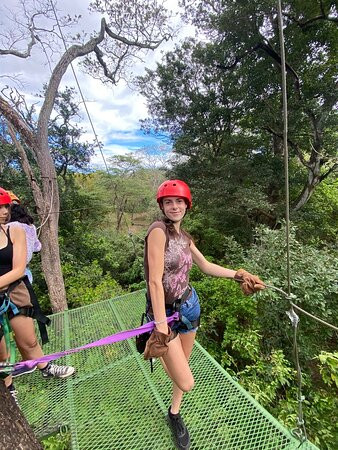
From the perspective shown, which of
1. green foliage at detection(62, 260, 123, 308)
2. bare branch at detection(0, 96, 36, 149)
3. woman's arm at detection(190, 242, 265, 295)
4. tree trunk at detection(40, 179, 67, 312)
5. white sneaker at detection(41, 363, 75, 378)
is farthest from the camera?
green foliage at detection(62, 260, 123, 308)

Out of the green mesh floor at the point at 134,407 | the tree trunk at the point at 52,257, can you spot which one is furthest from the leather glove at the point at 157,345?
the tree trunk at the point at 52,257

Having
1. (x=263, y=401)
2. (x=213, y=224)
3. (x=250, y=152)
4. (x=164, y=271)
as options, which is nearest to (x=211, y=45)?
(x=250, y=152)

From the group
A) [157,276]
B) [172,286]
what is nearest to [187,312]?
[172,286]

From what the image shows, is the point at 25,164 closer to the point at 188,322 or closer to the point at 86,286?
the point at 86,286

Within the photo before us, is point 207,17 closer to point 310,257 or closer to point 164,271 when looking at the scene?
point 310,257

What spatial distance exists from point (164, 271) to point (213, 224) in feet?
20.5

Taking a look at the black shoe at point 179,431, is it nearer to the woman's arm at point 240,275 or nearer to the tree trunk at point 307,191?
the woman's arm at point 240,275

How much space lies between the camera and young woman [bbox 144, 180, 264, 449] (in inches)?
43.7

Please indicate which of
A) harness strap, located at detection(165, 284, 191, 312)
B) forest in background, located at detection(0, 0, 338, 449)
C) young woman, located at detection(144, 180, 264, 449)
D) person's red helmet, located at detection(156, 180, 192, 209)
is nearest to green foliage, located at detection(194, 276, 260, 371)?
forest in background, located at detection(0, 0, 338, 449)

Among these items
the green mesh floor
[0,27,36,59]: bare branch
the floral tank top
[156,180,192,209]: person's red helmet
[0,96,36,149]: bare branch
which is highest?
[0,27,36,59]: bare branch

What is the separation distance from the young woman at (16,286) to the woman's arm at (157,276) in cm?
86

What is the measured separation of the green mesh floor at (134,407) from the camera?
146 cm

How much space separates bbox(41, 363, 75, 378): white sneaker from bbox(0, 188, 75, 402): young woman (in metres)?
0.31

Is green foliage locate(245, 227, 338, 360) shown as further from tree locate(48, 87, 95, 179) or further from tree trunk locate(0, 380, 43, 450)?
tree locate(48, 87, 95, 179)
